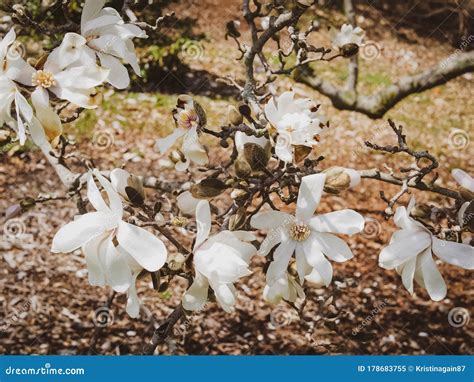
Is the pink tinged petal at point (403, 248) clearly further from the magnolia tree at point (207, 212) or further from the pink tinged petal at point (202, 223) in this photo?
the pink tinged petal at point (202, 223)

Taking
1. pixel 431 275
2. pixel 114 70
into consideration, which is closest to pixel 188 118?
pixel 114 70

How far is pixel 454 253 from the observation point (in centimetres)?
70

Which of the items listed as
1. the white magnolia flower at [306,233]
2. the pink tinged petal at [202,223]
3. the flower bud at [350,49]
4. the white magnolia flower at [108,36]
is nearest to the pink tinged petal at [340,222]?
the white magnolia flower at [306,233]

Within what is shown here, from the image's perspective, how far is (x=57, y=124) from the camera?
66cm

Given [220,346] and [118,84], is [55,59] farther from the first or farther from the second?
[220,346]

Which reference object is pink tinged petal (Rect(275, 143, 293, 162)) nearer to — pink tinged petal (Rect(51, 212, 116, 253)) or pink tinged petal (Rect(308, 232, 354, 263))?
pink tinged petal (Rect(308, 232, 354, 263))

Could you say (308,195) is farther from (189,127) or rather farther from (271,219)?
(189,127)

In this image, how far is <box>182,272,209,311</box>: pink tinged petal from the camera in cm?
66

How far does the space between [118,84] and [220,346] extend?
1.32 meters

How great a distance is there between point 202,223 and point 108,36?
23 centimetres

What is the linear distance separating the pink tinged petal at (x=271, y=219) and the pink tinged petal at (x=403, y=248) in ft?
0.35

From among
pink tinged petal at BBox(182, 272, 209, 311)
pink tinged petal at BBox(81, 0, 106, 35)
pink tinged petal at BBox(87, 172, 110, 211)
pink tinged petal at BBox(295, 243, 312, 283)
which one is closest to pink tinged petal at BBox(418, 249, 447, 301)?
pink tinged petal at BBox(295, 243, 312, 283)

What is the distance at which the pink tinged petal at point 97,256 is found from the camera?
62 centimetres

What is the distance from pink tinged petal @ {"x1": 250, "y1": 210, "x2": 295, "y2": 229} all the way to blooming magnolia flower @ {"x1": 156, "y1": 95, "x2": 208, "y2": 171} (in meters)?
A: 0.14
